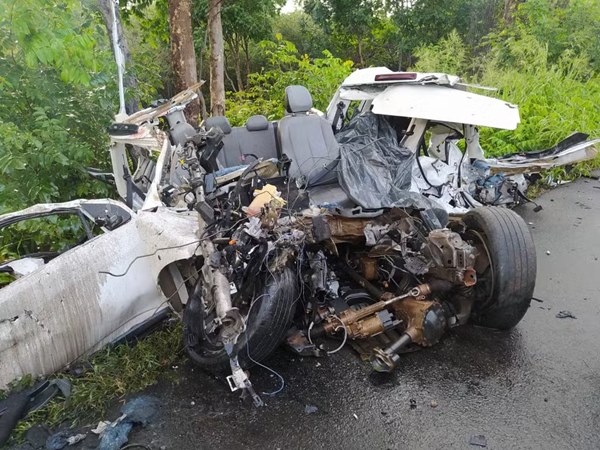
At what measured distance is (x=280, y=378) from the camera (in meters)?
3.11

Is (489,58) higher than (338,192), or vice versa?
(489,58)

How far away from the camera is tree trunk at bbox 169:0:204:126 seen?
668 centimetres

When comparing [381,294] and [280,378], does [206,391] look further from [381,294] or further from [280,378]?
→ [381,294]

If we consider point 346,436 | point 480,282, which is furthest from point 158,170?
point 480,282

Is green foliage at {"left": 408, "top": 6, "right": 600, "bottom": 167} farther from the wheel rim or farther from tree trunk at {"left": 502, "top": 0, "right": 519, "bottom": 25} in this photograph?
the wheel rim

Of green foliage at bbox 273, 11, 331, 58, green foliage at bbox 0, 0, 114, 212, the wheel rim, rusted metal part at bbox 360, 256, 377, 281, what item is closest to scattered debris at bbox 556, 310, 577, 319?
the wheel rim

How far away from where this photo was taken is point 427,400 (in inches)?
113

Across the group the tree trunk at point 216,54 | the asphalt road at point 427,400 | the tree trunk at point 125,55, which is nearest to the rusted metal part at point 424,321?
the asphalt road at point 427,400

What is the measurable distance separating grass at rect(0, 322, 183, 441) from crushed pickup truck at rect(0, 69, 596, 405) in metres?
0.15

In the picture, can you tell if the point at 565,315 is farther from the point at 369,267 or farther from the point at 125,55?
the point at 125,55

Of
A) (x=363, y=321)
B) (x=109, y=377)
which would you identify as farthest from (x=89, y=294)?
(x=363, y=321)

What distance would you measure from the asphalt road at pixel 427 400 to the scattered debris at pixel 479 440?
0.02 meters

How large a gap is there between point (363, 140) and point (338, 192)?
3.10ft

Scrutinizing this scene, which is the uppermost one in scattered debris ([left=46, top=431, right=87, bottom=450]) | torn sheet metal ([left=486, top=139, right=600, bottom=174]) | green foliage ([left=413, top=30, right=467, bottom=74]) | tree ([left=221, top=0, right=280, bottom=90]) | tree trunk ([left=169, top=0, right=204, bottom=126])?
tree ([left=221, top=0, right=280, bottom=90])
